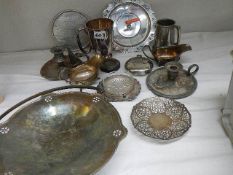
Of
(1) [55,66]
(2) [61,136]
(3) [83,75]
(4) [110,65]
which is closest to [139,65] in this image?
(4) [110,65]

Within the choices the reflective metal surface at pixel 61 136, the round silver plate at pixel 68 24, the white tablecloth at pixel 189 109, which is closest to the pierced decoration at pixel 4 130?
the reflective metal surface at pixel 61 136

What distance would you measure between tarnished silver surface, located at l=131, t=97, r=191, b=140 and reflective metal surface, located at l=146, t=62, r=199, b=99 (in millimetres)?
51

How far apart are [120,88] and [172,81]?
0.18 m

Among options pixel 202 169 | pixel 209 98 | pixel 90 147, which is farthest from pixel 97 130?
pixel 209 98

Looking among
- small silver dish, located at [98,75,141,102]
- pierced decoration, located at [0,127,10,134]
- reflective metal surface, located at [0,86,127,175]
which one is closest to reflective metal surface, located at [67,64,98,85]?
small silver dish, located at [98,75,141,102]

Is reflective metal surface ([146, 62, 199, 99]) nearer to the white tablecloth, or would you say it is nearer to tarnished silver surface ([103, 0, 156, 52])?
the white tablecloth

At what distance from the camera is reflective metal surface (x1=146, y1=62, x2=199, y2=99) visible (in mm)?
908

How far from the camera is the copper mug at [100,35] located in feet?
3.20

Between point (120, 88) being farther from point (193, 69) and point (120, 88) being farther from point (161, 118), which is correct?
point (193, 69)

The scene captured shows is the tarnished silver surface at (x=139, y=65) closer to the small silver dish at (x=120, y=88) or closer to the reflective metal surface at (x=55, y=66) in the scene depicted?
the small silver dish at (x=120, y=88)

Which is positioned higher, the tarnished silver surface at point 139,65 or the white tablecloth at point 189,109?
the tarnished silver surface at point 139,65

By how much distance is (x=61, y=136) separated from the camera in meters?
0.73

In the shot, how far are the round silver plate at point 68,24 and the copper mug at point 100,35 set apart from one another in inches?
3.2

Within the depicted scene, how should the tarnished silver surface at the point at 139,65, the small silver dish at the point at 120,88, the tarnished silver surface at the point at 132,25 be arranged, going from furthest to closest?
the tarnished silver surface at the point at 132,25 → the tarnished silver surface at the point at 139,65 → the small silver dish at the point at 120,88
